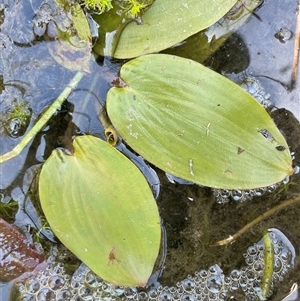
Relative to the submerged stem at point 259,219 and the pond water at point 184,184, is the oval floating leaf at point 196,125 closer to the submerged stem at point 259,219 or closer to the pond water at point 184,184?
the pond water at point 184,184

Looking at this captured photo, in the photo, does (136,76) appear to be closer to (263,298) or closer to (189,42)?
(189,42)

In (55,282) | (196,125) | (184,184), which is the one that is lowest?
(55,282)

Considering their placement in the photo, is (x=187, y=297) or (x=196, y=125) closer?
(x=196, y=125)

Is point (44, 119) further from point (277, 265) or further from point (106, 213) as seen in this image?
point (277, 265)

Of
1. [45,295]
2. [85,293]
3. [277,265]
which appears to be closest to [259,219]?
[277,265]

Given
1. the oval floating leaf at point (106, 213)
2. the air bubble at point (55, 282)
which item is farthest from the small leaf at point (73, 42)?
the air bubble at point (55, 282)

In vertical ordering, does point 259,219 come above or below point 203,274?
above
